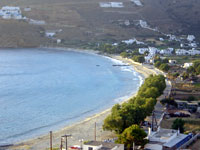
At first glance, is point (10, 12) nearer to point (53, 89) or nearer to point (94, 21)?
point (94, 21)

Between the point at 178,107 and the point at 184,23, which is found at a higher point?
the point at 184,23

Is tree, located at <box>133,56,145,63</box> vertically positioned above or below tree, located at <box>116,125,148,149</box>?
above

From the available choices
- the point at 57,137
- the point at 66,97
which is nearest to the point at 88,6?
the point at 66,97

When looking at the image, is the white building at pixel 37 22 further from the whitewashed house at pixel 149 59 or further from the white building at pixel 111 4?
the whitewashed house at pixel 149 59

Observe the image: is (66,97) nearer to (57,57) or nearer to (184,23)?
(57,57)

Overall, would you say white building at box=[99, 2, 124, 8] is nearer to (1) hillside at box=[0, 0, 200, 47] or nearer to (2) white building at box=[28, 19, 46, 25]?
(1) hillside at box=[0, 0, 200, 47]

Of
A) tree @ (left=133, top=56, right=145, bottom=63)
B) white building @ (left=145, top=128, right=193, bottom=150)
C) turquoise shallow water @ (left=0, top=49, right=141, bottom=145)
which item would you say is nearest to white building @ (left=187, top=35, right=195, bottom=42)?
turquoise shallow water @ (left=0, top=49, right=141, bottom=145)

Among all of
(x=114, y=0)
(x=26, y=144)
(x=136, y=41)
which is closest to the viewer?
(x=26, y=144)
